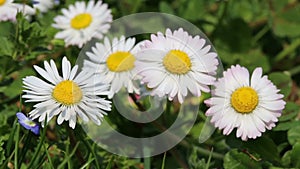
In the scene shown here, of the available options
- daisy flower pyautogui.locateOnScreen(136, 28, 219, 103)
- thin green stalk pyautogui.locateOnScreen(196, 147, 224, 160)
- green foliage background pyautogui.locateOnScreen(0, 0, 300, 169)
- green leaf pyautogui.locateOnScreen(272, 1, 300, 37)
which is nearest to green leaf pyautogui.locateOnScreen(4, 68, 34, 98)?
green foliage background pyautogui.locateOnScreen(0, 0, 300, 169)

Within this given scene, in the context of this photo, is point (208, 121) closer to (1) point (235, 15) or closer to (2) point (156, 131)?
(2) point (156, 131)

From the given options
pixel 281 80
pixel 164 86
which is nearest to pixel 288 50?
pixel 281 80

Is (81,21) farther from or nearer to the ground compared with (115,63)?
farther from the ground

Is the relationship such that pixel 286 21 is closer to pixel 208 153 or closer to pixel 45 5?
pixel 208 153

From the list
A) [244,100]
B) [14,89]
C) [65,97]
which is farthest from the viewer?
[14,89]

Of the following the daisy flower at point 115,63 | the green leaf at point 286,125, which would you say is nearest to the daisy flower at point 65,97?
the daisy flower at point 115,63

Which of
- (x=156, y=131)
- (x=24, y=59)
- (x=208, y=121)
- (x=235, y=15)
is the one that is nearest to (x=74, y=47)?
(x=24, y=59)
